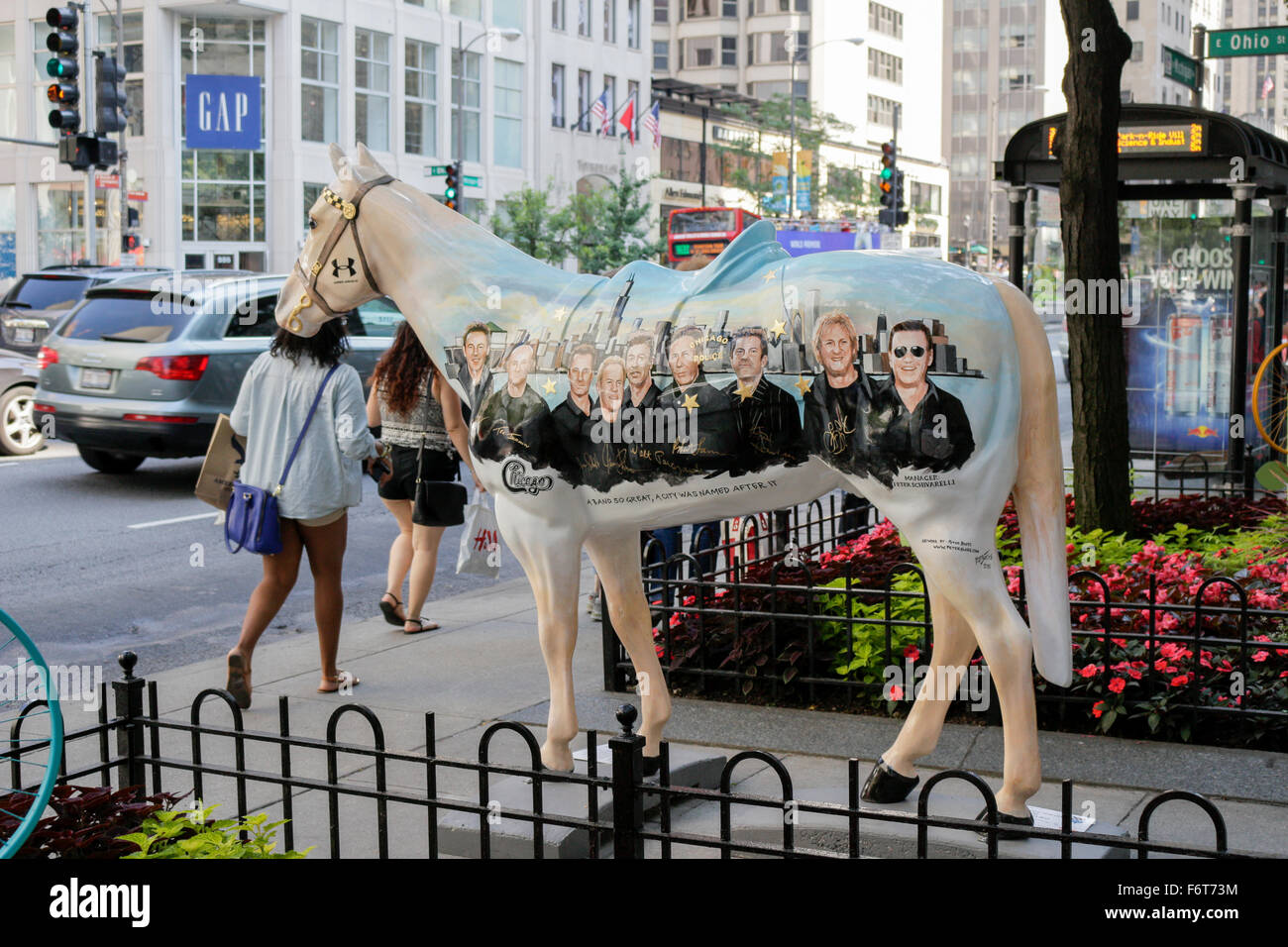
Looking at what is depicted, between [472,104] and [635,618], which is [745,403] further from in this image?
[472,104]

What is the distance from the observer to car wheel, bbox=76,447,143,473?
15445mm

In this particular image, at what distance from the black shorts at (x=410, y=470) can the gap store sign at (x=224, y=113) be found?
34.4m

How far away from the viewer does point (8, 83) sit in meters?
46.4

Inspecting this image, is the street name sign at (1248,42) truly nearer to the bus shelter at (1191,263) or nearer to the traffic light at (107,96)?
the bus shelter at (1191,263)

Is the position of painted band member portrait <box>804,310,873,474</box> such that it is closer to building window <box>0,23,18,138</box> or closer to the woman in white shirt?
the woman in white shirt

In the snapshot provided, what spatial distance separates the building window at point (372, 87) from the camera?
1849 inches

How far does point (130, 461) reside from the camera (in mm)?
15602

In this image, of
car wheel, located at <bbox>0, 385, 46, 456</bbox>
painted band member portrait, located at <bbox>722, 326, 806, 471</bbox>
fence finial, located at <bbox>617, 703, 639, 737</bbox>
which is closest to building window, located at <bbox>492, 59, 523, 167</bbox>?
car wheel, located at <bbox>0, 385, 46, 456</bbox>

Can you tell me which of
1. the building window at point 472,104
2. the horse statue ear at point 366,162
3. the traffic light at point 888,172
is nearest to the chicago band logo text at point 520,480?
the horse statue ear at point 366,162

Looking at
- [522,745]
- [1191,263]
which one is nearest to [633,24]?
[1191,263]

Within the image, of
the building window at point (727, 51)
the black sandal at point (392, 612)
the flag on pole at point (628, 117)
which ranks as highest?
the building window at point (727, 51)

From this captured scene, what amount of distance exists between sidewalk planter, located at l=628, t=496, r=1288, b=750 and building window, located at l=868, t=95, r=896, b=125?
96475mm
